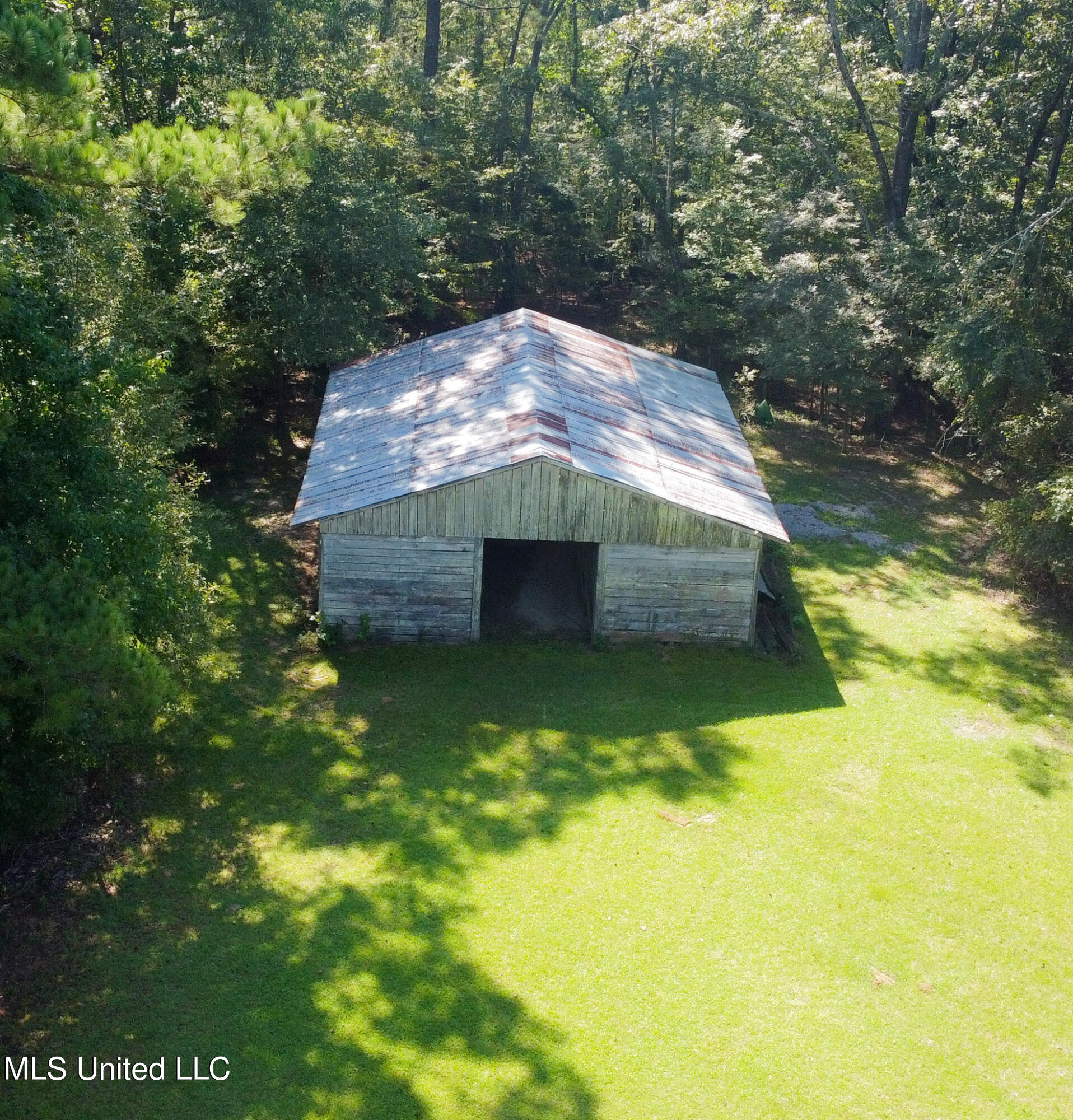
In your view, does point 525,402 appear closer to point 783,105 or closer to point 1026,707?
point 1026,707

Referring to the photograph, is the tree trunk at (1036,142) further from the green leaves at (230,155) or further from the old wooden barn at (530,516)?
the green leaves at (230,155)

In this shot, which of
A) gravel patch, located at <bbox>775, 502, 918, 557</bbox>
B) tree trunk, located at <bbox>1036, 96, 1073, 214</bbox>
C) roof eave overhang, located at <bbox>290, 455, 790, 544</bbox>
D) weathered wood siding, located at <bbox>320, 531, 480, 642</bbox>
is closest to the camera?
roof eave overhang, located at <bbox>290, 455, 790, 544</bbox>

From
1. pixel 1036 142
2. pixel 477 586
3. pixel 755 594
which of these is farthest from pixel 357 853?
pixel 1036 142

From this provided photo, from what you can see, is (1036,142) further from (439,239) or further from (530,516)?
(530,516)

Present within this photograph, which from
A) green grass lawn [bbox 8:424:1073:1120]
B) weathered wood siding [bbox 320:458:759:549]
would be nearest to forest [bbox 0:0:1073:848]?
green grass lawn [bbox 8:424:1073:1120]

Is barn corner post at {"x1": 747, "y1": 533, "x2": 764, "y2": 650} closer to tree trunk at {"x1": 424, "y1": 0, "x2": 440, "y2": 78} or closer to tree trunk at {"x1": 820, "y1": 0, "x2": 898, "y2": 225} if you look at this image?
tree trunk at {"x1": 820, "y1": 0, "x2": 898, "y2": 225}

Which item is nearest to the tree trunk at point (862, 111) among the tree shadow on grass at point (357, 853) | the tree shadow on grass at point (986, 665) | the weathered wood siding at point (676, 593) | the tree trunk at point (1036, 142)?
the tree trunk at point (1036, 142)

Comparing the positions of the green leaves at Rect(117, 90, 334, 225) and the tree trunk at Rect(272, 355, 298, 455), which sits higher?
the green leaves at Rect(117, 90, 334, 225)

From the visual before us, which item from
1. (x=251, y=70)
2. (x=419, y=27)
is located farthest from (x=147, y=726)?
(x=419, y=27)

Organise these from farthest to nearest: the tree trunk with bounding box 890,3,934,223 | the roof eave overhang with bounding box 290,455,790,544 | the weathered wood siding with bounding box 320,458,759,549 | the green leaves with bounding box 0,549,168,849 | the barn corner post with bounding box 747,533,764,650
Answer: the tree trunk with bounding box 890,3,934,223
the barn corner post with bounding box 747,533,764,650
the weathered wood siding with bounding box 320,458,759,549
the roof eave overhang with bounding box 290,455,790,544
the green leaves with bounding box 0,549,168,849
